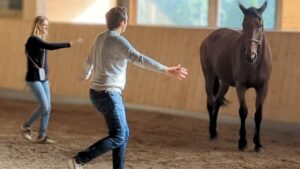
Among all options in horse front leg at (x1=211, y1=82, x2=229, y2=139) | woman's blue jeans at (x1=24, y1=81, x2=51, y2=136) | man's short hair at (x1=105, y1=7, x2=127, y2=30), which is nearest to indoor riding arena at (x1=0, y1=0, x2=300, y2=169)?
horse front leg at (x1=211, y1=82, x2=229, y2=139)

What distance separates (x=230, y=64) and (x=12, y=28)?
572 centimetres

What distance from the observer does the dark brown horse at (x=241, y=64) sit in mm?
6457

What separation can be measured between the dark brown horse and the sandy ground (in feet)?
1.31

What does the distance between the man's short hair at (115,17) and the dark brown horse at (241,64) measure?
2.19 meters

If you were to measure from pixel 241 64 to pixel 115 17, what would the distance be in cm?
261

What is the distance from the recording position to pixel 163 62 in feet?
31.1

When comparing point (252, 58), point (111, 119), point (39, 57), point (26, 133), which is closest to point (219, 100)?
point (252, 58)

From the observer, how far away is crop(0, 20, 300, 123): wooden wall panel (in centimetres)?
817

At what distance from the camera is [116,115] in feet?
15.4

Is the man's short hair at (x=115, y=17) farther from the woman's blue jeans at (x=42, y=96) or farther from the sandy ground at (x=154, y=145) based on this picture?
the woman's blue jeans at (x=42, y=96)

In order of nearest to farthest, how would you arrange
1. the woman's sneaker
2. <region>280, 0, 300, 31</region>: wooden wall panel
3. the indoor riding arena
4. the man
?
the man, the indoor riding arena, the woman's sneaker, <region>280, 0, 300, 31</region>: wooden wall panel

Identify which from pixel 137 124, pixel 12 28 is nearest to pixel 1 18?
pixel 12 28

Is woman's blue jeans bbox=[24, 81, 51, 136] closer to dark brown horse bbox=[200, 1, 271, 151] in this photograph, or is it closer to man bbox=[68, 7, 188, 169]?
man bbox=[68, 7, 188, 169]

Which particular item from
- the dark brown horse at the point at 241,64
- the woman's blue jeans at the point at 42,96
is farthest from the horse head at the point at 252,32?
the woman's blue jeans at the point at 42,96
